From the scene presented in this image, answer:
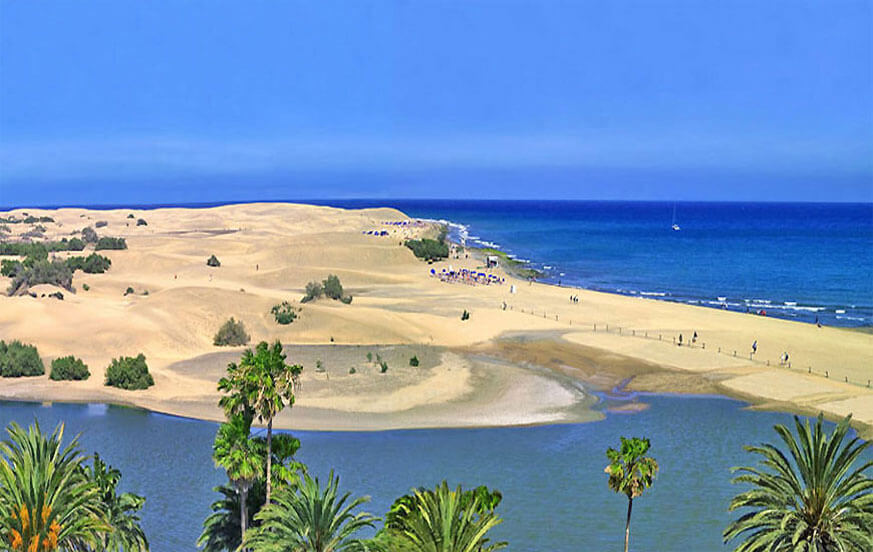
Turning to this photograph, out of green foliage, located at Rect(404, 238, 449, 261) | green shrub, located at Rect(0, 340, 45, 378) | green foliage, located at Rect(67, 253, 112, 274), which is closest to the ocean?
green foliage, located at Rect(404, 238, 449, 261)

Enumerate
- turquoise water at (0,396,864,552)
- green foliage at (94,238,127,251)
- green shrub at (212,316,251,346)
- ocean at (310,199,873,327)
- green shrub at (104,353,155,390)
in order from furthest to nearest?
green foliage at (94,238,127,251) < ocean at (310,199,873,327) < green shrub at (212,316,251,346) < green shrub at (104,353,155,390) < turquoise water at (0,396,864,552)

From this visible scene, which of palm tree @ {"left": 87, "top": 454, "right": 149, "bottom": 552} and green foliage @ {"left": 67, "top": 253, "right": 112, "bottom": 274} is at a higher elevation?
green foliage @ {"left": 67, "top": 253, "right": 112, "bottom": 274}

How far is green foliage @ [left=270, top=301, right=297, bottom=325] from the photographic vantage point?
6775 cm

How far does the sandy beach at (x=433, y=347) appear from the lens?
48191 mm

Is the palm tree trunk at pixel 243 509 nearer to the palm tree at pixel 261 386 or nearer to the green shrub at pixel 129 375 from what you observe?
the palm tree at pixel 261 386

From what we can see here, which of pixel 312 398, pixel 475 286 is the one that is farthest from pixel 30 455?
pixel 475 286

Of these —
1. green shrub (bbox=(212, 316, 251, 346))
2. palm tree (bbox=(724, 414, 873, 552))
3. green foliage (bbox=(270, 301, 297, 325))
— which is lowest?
palm tree (bbox=(724, 414, 873, 552))

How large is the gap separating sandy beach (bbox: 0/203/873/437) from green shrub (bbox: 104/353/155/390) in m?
0.78

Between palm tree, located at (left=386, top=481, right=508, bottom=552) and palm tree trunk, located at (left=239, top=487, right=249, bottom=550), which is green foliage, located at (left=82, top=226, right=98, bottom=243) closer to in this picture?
palm tree trunk, located at (left=239, top=487, right=249, bottom=550)

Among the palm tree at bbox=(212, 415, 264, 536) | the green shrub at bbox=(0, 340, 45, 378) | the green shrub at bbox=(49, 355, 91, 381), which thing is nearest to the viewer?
the palm tree at bbox=(212, 415, 264, 536)

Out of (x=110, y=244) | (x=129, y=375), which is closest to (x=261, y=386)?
(x=129, y=375)

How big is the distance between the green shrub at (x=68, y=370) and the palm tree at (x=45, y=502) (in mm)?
33587

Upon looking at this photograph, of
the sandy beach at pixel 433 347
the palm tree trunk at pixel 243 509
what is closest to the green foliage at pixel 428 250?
the sandy beach at pixel 433 347

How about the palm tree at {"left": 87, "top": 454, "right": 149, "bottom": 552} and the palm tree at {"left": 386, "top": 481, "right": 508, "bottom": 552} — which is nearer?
the palm tree at {"left": 386, "top": 481, "right": 508, "bottom": 552}
